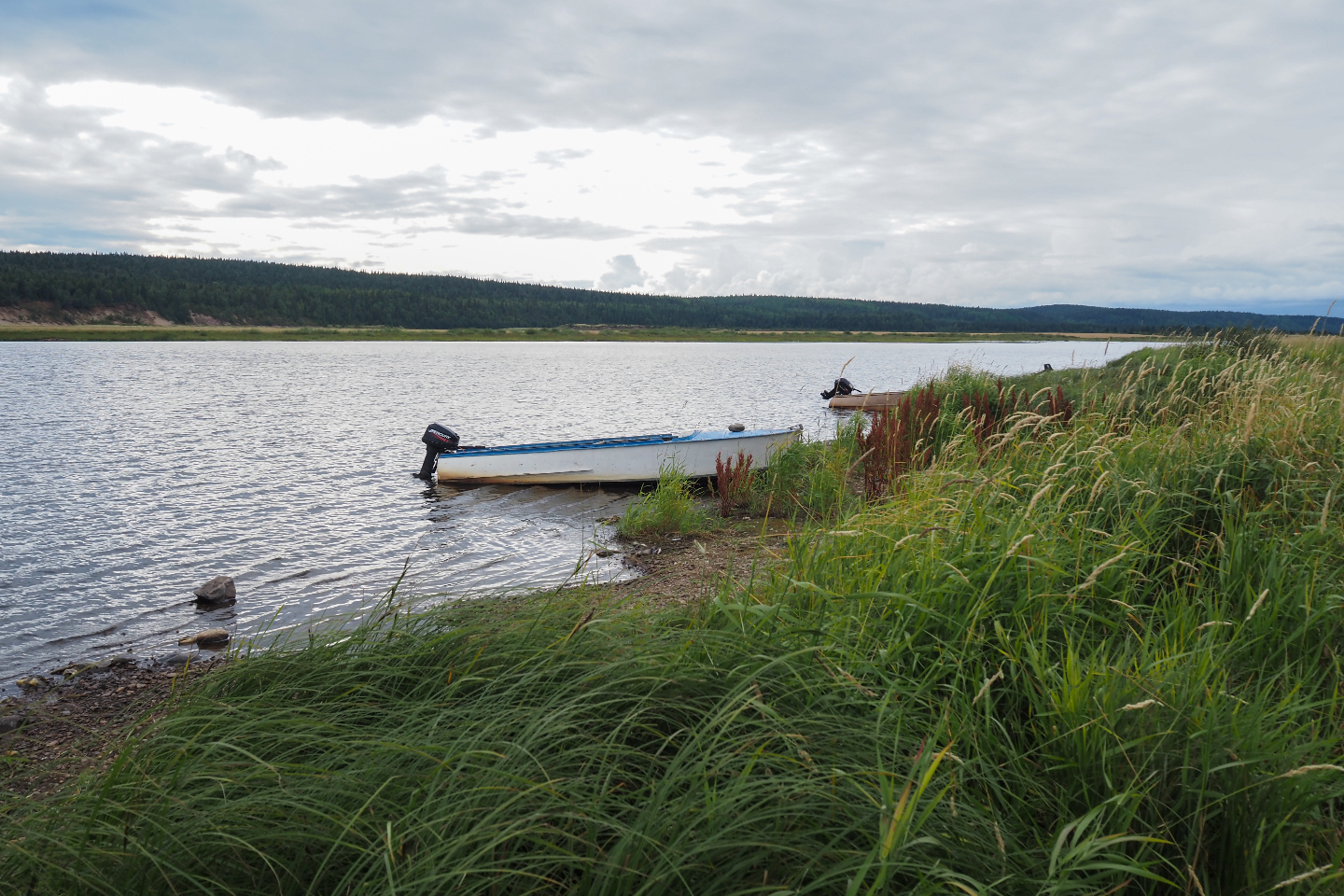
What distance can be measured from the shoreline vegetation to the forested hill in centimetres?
12539

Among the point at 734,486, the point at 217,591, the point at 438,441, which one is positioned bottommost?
the point at 217,591

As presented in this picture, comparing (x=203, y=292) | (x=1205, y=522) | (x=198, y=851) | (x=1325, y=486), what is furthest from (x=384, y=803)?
(x=203, y=292)

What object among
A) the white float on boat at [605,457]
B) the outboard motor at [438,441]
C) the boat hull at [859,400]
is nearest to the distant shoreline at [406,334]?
the boat hull at [859,400]

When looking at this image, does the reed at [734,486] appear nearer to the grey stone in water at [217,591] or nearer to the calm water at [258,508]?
the calm water at [258,508]

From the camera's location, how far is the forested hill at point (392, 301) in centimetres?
11125

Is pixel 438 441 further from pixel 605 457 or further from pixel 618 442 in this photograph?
pixel 618 442

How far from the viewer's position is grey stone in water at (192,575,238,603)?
923 centimetres

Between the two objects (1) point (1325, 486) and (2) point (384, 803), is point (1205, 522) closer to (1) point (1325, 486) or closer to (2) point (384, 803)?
(1) point (1325, 486)

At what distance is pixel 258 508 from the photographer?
1439 cm

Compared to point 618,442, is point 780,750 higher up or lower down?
higher up

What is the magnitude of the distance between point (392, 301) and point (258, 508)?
130613 millimetres

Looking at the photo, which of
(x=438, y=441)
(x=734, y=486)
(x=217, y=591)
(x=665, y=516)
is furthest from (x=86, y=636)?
(x=438, y=441)

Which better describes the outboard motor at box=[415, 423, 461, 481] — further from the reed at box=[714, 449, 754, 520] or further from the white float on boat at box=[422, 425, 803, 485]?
the reed at box=[714, 449, 754, 520]

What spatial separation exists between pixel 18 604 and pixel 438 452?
8.52m
